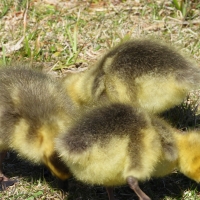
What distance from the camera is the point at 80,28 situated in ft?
12.4

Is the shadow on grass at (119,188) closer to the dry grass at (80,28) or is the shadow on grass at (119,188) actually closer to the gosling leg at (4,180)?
the gosling leg at (4,180)

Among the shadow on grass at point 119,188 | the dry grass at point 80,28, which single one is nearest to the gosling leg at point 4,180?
the shadow on grass at point 119,188

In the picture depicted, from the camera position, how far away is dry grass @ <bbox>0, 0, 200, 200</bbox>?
3.46m

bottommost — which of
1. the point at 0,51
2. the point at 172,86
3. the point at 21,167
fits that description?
the point at 21,167

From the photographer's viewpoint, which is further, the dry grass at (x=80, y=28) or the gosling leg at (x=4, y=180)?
the dry grass at (x=80, y=28)

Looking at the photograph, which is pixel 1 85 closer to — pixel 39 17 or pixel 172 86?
pixel 172 86

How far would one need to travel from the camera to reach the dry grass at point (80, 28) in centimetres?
346

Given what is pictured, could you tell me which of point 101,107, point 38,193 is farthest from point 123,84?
point 38,193

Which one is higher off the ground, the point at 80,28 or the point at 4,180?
the point at 80,28

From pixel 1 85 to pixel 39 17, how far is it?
1475mm

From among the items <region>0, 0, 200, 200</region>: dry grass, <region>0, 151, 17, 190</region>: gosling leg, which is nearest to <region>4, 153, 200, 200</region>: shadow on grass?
<region>0, 151, 17, 190</region>: gosling leg

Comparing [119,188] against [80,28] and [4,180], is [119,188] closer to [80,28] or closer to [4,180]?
[4,180]

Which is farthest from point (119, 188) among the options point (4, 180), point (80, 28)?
point (80, 28)

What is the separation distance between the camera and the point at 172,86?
2.53m
